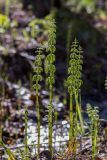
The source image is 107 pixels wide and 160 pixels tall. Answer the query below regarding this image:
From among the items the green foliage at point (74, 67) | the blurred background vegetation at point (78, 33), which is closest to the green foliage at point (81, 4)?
the blurred background vegetation at point (78, 33)

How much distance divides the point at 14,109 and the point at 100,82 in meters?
1.49

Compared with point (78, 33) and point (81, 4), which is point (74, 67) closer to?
point (78, 33)

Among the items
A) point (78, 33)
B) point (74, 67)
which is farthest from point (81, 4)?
point (74, 67)

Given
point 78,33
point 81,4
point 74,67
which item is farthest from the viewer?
point 81,4

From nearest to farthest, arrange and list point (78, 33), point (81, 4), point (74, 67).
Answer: point (74, 67), point (78, 33), point (81, 4)

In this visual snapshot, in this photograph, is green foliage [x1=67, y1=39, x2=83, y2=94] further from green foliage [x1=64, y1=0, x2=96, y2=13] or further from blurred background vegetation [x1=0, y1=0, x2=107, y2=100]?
green foliage [x1=64, y1=0, x2=96, y2=13]

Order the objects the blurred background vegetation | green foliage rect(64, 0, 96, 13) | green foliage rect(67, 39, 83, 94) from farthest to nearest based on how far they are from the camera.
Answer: green foliage rect(64, 0, 96, 13) → the blurred background vegetation → green foliage rect(67, 39, 83, 94)

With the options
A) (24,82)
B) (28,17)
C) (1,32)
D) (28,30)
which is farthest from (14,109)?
(28,17)

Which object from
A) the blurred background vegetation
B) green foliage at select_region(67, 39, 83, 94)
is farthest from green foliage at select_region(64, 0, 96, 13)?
green foliage at select_region(67, 39, 83, 94)

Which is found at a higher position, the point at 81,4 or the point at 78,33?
the point at 81,4

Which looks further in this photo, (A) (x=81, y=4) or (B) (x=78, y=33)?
(A) (x=81, y=4)

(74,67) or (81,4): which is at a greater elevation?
(81,4)

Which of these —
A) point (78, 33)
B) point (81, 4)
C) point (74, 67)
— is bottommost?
point (74, 67)

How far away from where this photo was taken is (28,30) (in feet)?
23.3
